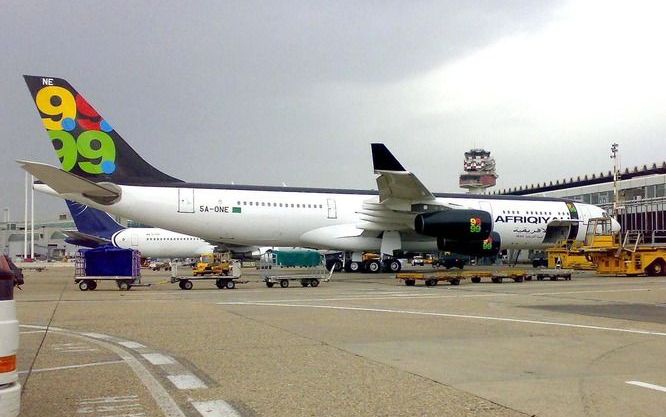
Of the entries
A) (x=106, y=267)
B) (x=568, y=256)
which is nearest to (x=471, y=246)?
(x=568, y=256)

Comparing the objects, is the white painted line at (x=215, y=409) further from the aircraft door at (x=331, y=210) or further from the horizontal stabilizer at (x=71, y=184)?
the aircraft door at (x=331, y=210)

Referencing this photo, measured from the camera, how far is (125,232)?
5178cm

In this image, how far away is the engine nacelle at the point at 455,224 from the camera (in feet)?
84.4

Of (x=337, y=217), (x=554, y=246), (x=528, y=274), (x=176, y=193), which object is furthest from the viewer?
(x=554, y=246)

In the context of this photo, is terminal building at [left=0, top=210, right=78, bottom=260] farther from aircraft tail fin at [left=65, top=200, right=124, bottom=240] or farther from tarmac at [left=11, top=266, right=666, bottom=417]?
tarmac at [left=11, top=266, right=666, bottom=417]

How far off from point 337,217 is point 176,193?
7.75 meters

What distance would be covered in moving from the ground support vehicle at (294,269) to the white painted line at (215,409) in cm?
1666

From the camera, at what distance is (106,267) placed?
21609 millimetres

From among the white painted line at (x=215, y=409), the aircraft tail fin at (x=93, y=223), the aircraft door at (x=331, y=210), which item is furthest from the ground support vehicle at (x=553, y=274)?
the aircraft tail fin at (x=93, y=223)

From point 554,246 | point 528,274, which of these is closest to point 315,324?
point 528,274

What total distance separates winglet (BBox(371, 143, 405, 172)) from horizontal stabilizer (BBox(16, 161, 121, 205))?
10244 mm

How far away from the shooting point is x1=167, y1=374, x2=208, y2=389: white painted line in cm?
603

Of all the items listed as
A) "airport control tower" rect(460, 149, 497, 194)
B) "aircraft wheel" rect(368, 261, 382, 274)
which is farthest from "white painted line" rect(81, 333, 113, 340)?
"airport control tower" rect(460, 149, 497, 194)

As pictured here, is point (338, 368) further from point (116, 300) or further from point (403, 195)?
point (403, 195)
